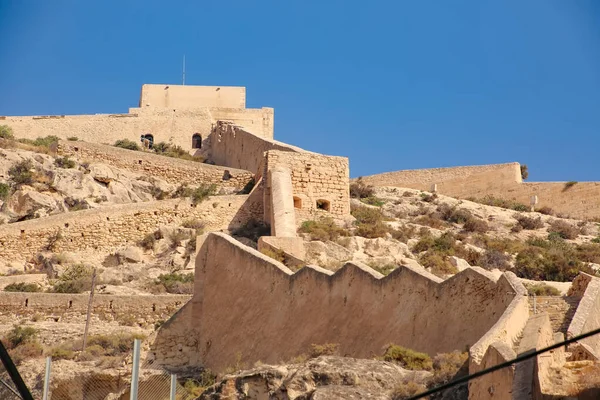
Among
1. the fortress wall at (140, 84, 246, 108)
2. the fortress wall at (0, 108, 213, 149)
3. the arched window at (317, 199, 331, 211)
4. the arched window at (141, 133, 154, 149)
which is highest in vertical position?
the fortress wall at (140, 84, 246, 108)

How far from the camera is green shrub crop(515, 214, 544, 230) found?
32844mm

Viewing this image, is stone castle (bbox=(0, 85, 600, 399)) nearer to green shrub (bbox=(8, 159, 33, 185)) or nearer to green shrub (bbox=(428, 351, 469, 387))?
green shrub (bbox=(428, 351, 469, 387))

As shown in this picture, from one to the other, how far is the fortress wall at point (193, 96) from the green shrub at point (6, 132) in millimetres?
5952

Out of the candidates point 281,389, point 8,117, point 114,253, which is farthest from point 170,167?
point 281,389

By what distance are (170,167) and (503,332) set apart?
25.0 m

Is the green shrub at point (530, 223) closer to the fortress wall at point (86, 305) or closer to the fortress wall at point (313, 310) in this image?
the fortress wall at point (86, 305)

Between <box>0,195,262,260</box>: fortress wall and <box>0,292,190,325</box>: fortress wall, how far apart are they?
4980mm

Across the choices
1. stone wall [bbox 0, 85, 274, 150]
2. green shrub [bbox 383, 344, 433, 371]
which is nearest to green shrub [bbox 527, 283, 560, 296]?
green shrub [bbox 383, 344, 433, 371]

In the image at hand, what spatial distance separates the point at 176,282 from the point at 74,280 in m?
2.68

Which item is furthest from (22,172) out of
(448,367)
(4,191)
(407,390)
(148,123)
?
(407,390)

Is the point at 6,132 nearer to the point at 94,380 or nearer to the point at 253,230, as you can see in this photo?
the point at 253,230

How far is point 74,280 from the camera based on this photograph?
26109mm

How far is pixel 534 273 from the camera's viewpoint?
24906 millimetres

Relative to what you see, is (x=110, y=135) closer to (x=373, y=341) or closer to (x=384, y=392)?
(x=373, y=341)
